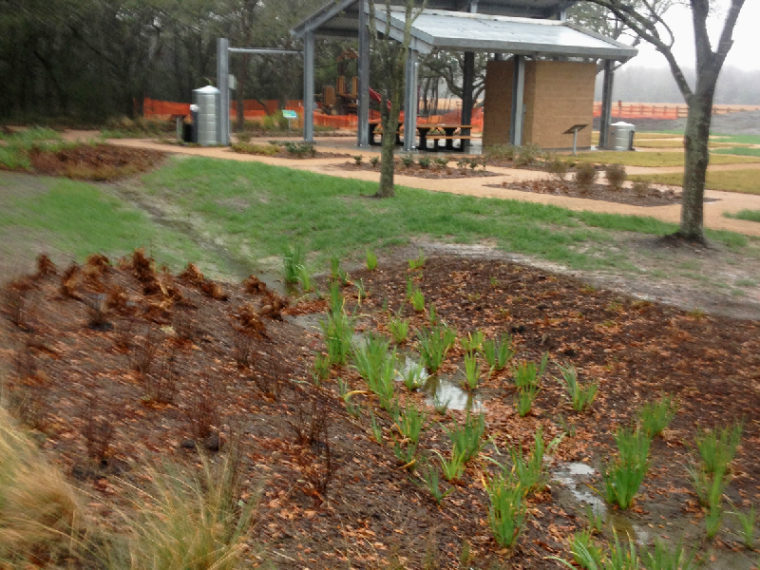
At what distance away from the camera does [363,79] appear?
84.0ft

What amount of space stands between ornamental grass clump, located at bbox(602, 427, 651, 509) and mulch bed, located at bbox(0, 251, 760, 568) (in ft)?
0.70

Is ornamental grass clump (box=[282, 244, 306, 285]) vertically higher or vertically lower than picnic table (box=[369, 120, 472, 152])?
lower

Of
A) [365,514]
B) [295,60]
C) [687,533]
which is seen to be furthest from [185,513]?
[295,60]

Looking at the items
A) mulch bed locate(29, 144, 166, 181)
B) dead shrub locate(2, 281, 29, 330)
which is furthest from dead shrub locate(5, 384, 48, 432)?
mulch bed locate(29, 144, 166, 181)

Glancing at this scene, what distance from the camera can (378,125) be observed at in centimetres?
2817

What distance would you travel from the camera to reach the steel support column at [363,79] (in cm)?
2558

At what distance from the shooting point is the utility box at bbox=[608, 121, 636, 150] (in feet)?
89.7

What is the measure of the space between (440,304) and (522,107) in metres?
18.2

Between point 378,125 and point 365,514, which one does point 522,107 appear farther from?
point 365,514

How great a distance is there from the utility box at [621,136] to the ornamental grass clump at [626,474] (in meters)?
23.9

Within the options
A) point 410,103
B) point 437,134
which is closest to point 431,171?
point 410,103

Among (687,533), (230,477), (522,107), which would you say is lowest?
(687,533)

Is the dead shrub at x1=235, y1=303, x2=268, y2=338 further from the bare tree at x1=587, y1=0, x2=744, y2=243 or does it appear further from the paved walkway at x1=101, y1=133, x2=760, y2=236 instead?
the paved walkway at x1=101, y1=133, x2=760, y2=236

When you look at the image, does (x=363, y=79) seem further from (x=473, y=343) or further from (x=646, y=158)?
(x=473, y=343)
